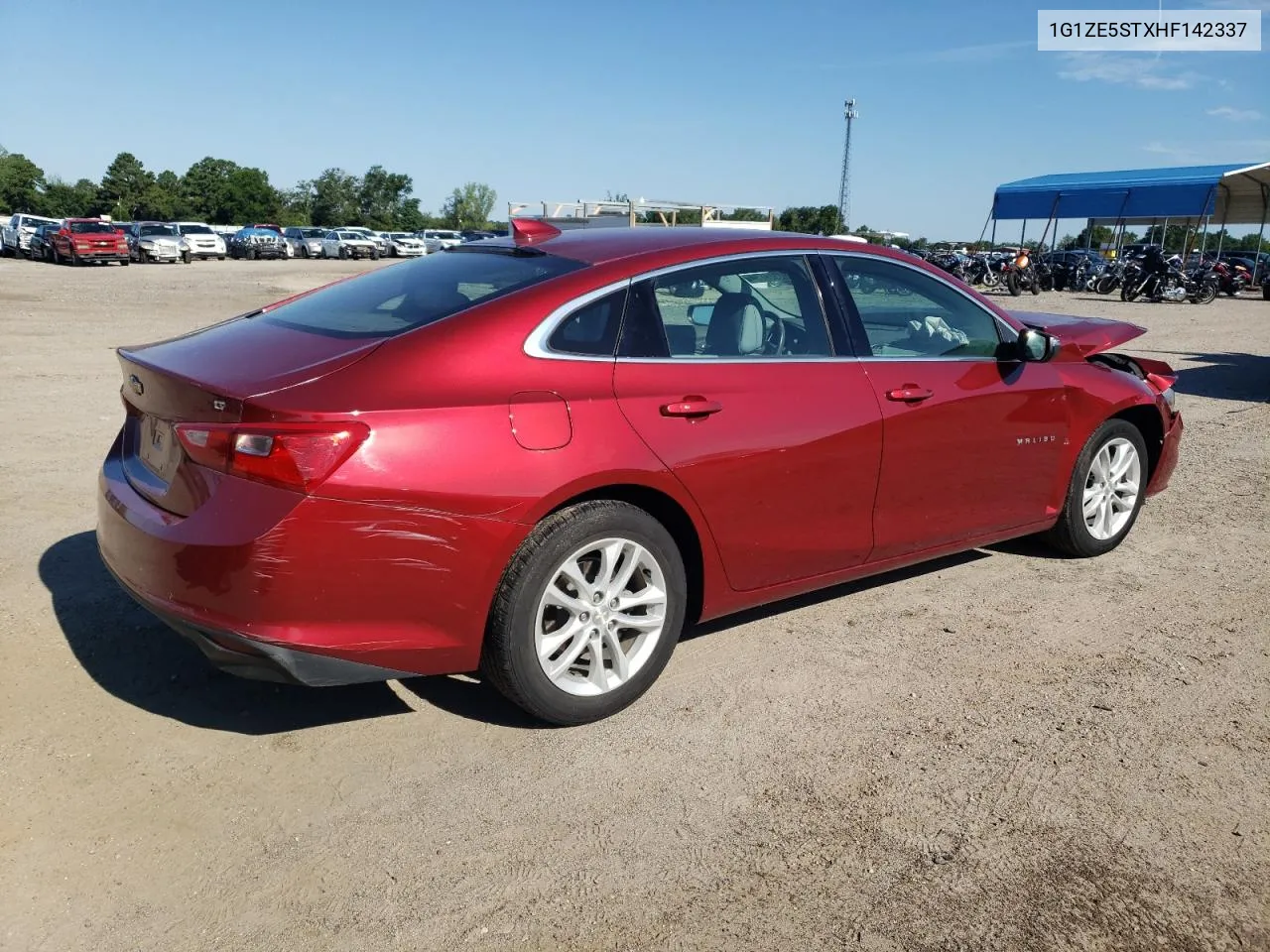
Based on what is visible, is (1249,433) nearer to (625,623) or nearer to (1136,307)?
(625,623)

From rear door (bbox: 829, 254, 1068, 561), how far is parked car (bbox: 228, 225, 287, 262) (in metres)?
50.8

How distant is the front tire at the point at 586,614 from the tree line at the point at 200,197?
88.1 metres

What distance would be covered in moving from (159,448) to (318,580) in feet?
2.68

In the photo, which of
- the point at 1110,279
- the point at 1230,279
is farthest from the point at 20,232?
the point at 1230,279

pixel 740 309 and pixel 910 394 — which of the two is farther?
pixel 910 394

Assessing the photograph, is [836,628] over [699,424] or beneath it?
beneath

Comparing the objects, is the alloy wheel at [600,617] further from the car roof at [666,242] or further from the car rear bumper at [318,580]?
the car roof at [666,242]

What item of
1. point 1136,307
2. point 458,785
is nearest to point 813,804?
point 458,785

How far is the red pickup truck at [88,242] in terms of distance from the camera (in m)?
37.7

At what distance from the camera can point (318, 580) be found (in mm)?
2975

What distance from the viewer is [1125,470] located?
5445 millimetres

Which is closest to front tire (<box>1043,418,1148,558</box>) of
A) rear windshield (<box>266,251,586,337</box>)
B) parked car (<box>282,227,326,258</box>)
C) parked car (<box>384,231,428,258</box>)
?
rear windshield (<box>266,251,586,337</box>)

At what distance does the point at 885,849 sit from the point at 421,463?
5.58 feet

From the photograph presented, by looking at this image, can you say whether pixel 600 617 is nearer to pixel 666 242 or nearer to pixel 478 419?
pixel 478 419
